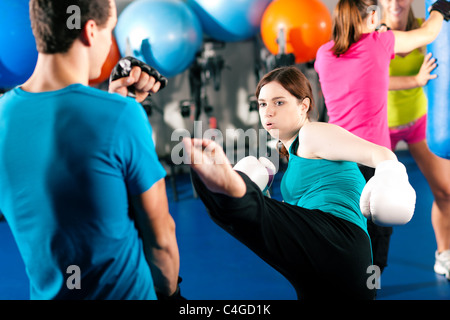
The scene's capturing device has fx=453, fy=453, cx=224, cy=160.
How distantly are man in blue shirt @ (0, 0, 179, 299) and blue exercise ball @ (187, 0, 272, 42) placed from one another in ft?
9.68

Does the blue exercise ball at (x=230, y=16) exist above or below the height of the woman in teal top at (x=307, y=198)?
above

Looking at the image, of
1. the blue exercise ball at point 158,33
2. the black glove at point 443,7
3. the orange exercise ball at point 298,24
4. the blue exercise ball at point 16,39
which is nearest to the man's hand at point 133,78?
the black glove at point 443,7

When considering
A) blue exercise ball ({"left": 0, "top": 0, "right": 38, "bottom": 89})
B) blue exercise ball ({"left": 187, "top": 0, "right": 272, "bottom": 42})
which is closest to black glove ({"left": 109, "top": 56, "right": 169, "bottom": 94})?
blue exercise ball ({"left": 0, "top": 0, "right": 38, "bottom": 89})

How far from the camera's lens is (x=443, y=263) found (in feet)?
7.60

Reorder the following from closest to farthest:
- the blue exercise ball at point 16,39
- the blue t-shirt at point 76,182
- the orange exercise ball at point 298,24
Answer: the blue t-shirt at point 76,182
the blue exercise ball at point 16,39
the orange exercise ball at point 298,24

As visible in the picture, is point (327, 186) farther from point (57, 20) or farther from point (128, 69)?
point (57, 20)

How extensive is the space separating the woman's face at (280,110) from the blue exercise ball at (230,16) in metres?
2.53

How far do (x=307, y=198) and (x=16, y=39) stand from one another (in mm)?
2405

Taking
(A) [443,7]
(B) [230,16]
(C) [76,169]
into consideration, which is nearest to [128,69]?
(C) [76,169]

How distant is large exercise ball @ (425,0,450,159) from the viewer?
1.86 m

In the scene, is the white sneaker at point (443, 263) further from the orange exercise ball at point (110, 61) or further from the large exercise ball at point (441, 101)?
the orange exercise ball at point (110, 61)

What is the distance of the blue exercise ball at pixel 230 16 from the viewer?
3.73 meters

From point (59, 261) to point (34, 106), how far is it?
0.31m

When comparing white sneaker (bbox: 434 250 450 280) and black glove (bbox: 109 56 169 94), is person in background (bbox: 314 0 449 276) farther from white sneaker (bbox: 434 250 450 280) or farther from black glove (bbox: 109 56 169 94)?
black glove (bbox: 109 56 169 94)
